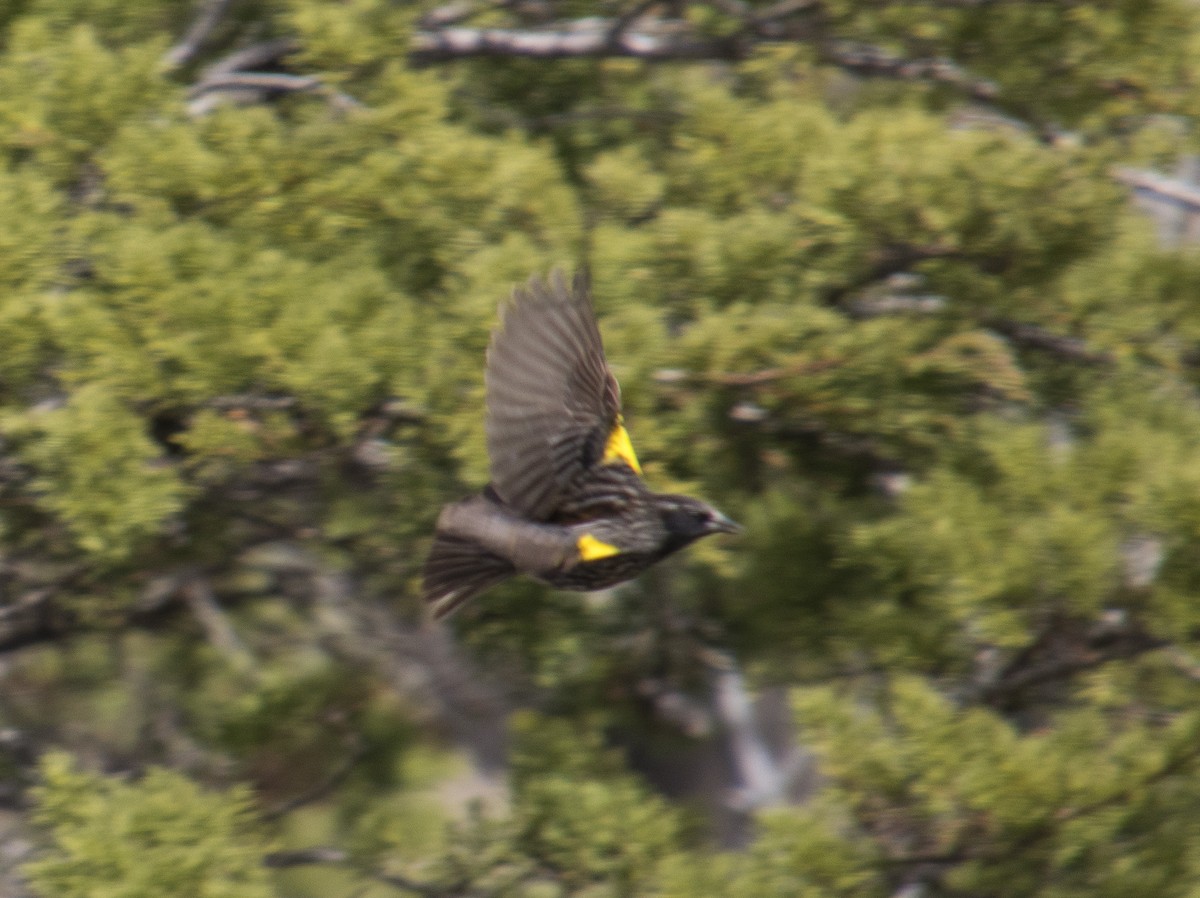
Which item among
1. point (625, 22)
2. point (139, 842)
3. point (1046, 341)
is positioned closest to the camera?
point (139, 842)

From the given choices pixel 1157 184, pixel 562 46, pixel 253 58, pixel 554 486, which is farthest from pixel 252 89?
pixel 1157 184

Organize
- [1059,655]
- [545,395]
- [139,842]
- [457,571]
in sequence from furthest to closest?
1. [1059,655]
2. [139,842]
3. [457,571]
4. [545,395]

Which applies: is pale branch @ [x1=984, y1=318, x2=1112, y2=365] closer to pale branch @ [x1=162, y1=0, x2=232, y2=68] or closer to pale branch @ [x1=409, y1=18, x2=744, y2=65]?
pale branch @ [x1=409, y1=18, x2=744, y2=65]

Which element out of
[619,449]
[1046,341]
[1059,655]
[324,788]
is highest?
[619,449]

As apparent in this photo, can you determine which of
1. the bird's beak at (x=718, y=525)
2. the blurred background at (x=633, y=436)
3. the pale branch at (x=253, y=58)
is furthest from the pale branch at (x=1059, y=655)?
the pale branch at (x=253, y=58)

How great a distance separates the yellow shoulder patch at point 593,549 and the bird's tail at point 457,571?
Result: 0.13m

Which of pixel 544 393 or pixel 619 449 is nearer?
pixel 544 393

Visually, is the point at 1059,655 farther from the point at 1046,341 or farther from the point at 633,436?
the point at 633,436

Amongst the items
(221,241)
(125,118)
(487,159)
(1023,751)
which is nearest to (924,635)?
(1023,751)

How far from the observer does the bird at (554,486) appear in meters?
2.61

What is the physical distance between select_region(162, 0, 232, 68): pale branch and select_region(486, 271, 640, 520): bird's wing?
1.57 m

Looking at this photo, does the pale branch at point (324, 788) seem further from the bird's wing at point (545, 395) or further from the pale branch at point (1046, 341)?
the pale branch at point (1046, 341)

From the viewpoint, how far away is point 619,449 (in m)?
2.78

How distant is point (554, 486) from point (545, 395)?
15cm
